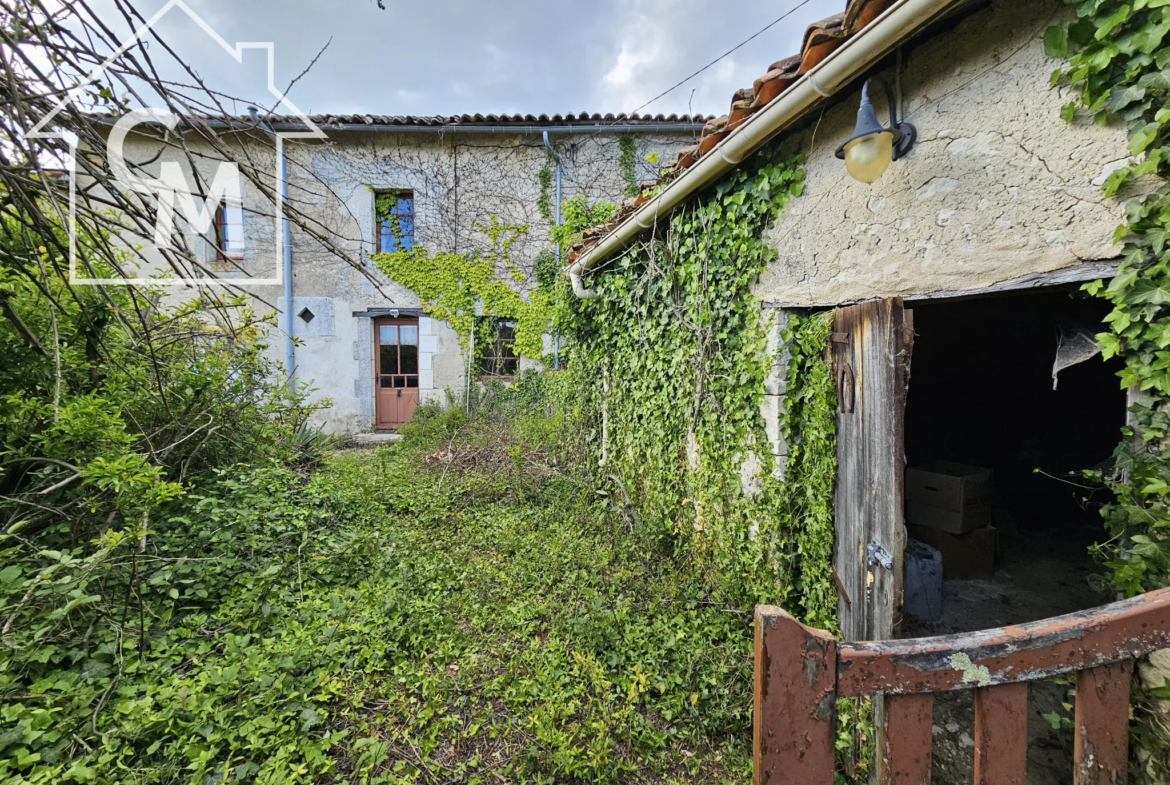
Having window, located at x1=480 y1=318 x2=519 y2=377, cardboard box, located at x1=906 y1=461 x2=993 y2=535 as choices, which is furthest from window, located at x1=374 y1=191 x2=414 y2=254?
cardboard box, located at x1=906 y1=461 x2=993 y2=535

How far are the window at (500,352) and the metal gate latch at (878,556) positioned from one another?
27.4 ft

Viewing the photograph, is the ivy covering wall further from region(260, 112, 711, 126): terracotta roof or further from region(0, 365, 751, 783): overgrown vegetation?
region(260, 112, 711, 126): terracotta roof

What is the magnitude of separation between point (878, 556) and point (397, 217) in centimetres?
1052

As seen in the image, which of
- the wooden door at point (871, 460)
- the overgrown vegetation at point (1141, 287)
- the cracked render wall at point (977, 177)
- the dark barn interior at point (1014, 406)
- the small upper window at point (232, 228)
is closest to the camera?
the overgrown vegetation at point (1141, 287)

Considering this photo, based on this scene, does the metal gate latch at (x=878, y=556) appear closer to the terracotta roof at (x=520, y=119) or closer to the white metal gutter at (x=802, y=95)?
the white metal gutter at (x=802, y=95)

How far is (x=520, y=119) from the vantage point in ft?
29.3

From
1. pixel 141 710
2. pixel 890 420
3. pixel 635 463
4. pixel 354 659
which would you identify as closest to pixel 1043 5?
pixel 890 420

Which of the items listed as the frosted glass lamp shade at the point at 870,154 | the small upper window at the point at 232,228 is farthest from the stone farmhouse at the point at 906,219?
the small upper window at the point at 232,228

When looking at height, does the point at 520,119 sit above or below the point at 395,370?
above

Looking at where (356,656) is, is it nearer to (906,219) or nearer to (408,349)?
(906,219)

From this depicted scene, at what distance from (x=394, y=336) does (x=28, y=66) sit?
8.88 metres

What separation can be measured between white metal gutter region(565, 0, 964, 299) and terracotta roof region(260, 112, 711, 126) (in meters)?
6.86

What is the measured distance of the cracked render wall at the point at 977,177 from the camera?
4.73 ft

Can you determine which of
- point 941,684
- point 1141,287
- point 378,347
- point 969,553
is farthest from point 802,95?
point 378,347
